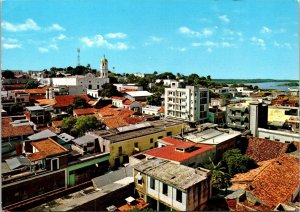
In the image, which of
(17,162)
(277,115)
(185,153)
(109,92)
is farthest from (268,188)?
(109,92)

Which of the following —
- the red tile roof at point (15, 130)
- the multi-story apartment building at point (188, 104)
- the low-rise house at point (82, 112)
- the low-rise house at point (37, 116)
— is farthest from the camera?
the multi-story apartment building at point (188, 104)

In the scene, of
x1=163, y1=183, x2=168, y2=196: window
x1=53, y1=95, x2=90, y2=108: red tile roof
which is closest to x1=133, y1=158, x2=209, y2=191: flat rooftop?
x1=163, y1=183, x2=168, y2=196: window

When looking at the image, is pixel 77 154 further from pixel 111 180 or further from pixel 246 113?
pixel 246 113

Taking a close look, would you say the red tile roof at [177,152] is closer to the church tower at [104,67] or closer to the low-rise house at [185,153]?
the low-rise house at [185,153]

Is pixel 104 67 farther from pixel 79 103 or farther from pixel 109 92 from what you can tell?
pixel 79 103

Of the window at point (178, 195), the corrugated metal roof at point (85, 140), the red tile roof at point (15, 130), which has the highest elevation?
the red tile roof at point (15, 130)

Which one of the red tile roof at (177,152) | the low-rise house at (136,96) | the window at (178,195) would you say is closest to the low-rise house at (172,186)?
the window at (178,195)
